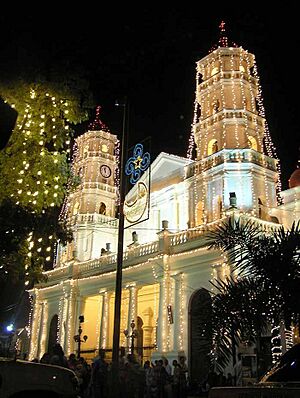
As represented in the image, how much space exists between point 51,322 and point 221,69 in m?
21.9

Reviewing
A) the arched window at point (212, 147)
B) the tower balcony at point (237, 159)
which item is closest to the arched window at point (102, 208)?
the tower balcony at point (237, 159)

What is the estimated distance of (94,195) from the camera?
131 ft

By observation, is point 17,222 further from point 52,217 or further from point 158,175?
point 158,175

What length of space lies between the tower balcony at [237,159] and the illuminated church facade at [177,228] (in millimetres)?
61

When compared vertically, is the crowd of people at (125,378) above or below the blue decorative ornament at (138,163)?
below

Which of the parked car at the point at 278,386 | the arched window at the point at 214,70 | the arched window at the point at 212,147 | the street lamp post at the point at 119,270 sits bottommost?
the parked car at the point at 278,386

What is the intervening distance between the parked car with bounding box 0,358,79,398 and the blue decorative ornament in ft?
35.6

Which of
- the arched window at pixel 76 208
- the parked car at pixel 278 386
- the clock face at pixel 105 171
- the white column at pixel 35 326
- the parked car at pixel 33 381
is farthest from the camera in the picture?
the clock face at pixel 105 171

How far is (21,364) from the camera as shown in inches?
286

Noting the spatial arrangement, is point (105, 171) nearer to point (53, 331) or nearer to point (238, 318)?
point (53, 331)

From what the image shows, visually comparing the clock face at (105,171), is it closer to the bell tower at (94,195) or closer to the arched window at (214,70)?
the bell tower at (94,195)

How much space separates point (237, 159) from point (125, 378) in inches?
674

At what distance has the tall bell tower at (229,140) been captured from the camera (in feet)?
94.7

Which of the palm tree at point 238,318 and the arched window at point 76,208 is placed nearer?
the palm tree at point 238,318
